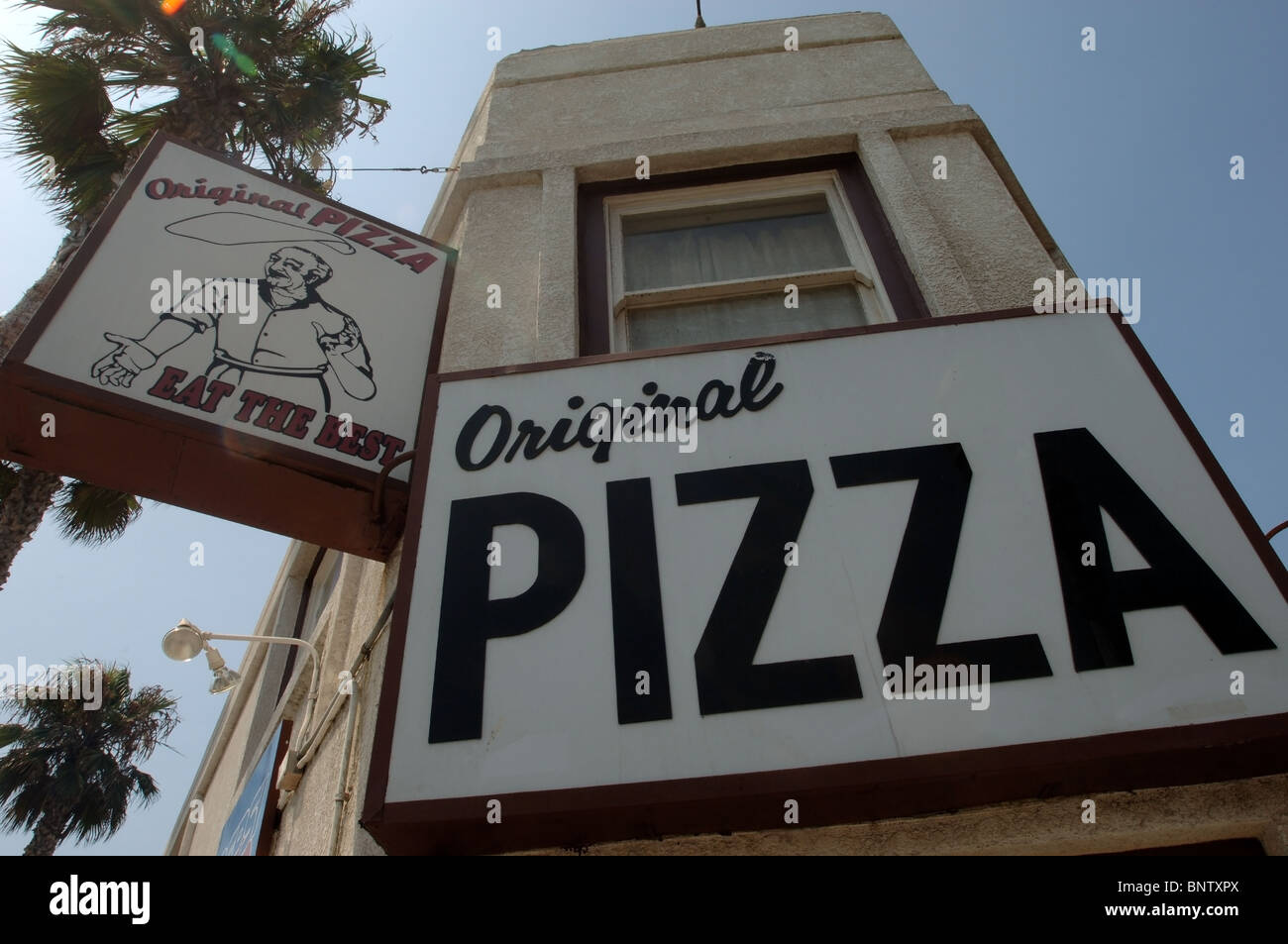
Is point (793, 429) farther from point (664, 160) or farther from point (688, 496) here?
point (664, 160)

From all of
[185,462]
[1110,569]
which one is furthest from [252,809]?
[1110,569]

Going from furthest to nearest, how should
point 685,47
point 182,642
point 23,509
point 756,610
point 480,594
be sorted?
1. point 23,509
2. point 685,47
3. point 182,642
4. point 480,594
5. point 756,610

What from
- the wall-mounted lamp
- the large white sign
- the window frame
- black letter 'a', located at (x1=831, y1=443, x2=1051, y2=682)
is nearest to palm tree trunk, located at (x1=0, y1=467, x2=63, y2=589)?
the wall-mounted lamp

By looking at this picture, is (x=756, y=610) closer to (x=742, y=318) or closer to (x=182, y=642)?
(x=742, y=318)

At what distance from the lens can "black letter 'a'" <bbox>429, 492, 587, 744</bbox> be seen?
2408 mm

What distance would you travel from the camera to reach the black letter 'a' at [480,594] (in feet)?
7.90

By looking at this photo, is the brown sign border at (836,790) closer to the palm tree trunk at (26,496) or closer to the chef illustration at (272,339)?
the chef illustration at (272,339)

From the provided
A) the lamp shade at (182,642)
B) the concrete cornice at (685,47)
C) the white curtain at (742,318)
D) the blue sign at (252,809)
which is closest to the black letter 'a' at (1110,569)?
the white curtain at (742,318)

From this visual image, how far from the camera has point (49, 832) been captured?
13.2 m

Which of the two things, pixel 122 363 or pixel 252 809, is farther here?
pixel 252 809

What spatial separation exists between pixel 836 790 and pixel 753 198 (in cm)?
357

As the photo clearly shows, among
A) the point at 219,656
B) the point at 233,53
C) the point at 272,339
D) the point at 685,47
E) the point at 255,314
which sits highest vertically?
the point at 233,53

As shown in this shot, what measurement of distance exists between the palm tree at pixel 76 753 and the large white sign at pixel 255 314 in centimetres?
1148

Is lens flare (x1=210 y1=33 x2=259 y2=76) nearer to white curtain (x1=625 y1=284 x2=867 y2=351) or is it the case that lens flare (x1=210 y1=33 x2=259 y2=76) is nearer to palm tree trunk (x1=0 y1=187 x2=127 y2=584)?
palm tree trunk (x1=0 y1=187 x2=127 y2=584)
